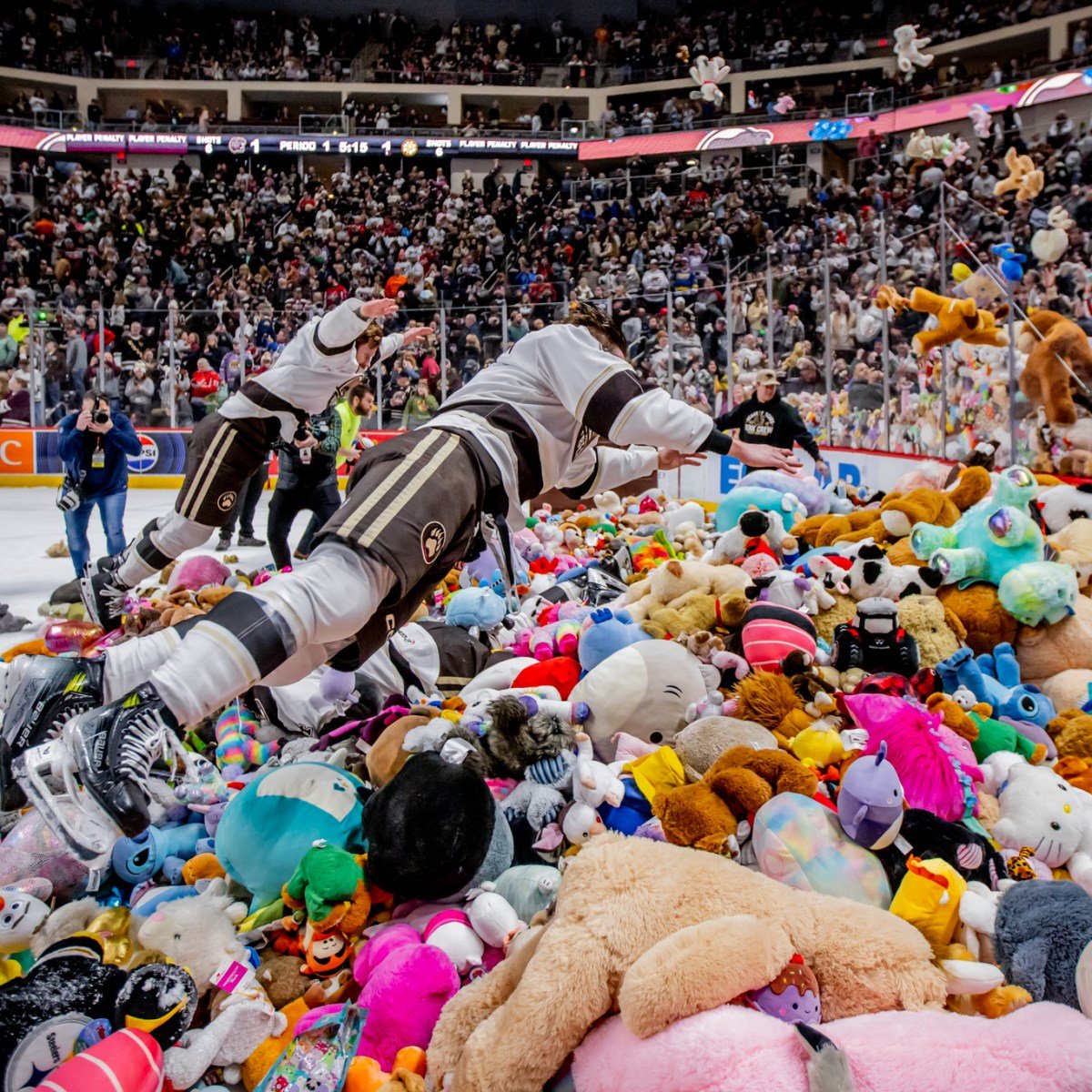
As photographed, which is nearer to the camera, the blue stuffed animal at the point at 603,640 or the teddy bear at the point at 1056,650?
the blue stuffed animal at the point at 603,640

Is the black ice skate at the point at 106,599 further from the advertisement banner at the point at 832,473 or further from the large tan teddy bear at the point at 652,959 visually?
the advertisement banner at the point at 832,473

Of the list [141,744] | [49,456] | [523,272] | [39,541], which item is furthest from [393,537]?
[523,272]

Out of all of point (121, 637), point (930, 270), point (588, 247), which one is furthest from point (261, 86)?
point (121, 637)

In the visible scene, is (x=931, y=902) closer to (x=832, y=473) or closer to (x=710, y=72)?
(x=832, y=473)

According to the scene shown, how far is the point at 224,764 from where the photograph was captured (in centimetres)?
255

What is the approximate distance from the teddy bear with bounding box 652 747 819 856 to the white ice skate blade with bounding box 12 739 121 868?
3.29 feet

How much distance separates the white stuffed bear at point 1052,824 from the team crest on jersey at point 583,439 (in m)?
1.23

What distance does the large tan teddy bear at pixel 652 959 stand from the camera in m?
1.35

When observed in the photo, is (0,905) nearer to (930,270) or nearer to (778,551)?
(778,551)

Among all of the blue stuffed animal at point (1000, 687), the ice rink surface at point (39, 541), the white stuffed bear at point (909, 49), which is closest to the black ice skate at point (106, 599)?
the ice rink surface at point (39, 541)

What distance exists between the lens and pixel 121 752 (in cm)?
147

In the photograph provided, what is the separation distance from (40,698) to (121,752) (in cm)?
34

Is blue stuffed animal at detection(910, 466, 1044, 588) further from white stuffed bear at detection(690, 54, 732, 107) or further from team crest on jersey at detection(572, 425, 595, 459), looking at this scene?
white stuffed bear at detection(690, 54, 732, 107)

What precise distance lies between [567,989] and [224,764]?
4.73ft
